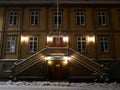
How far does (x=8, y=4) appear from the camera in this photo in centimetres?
2402

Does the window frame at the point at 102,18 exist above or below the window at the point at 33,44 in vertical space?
above

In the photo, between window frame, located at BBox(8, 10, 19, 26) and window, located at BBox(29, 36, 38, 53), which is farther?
window frame, located at BBox(8, 10, 19, 26)

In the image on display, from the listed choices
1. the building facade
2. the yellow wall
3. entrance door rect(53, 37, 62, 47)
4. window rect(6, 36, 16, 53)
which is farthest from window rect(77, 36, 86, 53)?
window rect(6, 36, 16, 53)

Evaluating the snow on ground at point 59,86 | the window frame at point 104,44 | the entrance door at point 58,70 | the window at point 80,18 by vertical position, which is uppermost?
the window at point 80,18

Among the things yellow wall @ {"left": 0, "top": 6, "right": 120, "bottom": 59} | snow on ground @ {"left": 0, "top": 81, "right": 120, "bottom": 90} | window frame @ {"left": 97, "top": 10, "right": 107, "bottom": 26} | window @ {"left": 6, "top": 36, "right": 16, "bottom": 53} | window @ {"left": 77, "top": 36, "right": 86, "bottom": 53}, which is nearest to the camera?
snow on ground @ {"left": 0, "top": 81, "right": 120, "bottom": 90}

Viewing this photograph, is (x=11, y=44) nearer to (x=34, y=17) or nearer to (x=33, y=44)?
(x=33, y=44)

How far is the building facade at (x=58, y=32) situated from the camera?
882 inches

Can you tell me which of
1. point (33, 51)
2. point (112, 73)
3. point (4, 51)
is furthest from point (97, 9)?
point (4, 51)

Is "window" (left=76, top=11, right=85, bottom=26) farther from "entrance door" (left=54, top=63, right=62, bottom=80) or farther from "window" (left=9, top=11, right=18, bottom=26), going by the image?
"window" (left=9, top=11, right=18, bottom=26)

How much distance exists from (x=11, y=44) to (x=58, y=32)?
244 inches

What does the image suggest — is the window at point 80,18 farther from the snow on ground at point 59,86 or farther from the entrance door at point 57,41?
the snow on ground at point 59,86

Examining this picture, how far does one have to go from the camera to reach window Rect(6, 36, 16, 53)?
23.1 m

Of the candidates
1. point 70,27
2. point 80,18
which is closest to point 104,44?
point 80,18

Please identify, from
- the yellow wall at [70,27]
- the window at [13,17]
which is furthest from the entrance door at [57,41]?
the window at [13,17]
